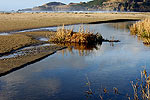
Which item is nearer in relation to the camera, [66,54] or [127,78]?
[127,78]

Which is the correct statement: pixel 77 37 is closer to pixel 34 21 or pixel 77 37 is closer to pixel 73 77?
pixel 73 77

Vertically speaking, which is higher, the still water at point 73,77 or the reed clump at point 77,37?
the reed clump at point 77,37

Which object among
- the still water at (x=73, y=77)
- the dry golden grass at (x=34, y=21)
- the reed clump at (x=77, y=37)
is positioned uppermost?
the dry golden grass at (x=34, y=21)

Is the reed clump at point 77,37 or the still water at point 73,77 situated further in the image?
the reed clump at point 77,37

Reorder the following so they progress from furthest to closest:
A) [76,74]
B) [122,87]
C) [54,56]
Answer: [54,56] < [76,74] < [122,87]

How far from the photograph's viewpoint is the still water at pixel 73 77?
292 inches

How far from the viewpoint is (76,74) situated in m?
9.63

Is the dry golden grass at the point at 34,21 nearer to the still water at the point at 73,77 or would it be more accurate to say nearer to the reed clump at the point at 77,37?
the reed clump at the point at 77,37

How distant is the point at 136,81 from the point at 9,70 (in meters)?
5.38

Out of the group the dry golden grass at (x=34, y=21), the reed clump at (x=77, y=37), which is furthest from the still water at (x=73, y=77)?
the dry golden grass at (x=34, y=21)

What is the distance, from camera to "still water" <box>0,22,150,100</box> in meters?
7.42

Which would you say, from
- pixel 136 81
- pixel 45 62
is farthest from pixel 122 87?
pixel 45 62

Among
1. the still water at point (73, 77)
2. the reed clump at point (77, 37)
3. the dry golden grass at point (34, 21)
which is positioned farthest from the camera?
the dry golden grass at point (34, 21)

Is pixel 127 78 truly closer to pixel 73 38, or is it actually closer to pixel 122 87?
pixel 122 87
